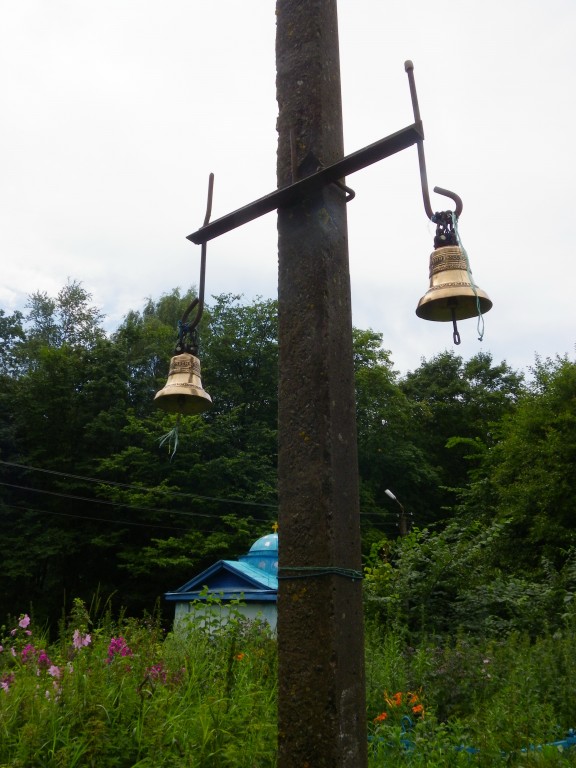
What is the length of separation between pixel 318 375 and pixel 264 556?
13386 mm

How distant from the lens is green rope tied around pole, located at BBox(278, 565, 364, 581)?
273 centimetres

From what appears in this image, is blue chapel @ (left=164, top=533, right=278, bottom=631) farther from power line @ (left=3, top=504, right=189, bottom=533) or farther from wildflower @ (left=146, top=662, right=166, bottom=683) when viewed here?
power line @ (left=3, top=504, right=189, bottom=533)

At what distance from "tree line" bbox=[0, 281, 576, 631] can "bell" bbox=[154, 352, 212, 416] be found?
15.6m

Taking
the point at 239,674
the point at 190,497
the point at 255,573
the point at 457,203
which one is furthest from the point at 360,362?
the point at 457,203

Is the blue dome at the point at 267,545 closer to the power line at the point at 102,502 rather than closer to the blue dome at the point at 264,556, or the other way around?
the blue dome at the point at 264,556

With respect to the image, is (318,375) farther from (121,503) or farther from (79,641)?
(121,503)

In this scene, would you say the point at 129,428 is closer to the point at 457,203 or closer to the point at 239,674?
the point at 239,674

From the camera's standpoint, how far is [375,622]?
32.6 feet

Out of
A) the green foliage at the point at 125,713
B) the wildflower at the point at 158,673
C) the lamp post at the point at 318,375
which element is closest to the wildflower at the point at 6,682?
the green foliage at the point at 125,713

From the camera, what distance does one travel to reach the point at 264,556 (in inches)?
623

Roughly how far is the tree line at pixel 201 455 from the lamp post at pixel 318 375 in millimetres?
16440

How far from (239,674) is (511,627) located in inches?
208

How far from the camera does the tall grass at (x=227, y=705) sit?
4016 mm

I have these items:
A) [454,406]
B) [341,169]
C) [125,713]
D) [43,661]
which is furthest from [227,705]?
[454,406]
